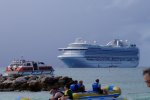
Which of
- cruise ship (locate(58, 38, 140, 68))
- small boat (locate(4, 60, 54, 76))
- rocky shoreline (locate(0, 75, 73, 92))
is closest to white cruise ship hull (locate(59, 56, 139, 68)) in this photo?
cruise ship (locate(58, 38, 140, 68))

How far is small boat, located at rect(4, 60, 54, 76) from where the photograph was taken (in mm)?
51838

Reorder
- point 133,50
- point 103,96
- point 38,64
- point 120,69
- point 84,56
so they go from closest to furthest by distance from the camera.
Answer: point 103,96, point 38,64, point 84,56, point 133,50, point 120,69

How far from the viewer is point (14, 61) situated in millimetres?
56812

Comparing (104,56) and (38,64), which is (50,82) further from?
(104,56)

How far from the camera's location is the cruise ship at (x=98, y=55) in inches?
3957

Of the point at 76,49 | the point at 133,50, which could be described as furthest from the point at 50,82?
the point at 133,50

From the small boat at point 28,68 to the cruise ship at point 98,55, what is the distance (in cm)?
4542

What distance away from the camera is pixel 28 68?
52.8 m

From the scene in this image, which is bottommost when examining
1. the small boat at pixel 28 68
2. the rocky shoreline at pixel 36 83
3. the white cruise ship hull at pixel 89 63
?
the rocky shoreline at pixel 36 83

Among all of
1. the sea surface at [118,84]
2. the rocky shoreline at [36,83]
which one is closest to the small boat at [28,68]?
the sea surface at [118,84]

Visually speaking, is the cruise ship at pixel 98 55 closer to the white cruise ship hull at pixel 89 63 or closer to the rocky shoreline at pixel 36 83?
the white cruise ship hull at pixel 89 63

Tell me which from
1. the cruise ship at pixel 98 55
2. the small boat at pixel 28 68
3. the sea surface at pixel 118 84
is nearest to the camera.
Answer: the sea surface at pixel 118 84

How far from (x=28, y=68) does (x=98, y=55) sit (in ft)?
164

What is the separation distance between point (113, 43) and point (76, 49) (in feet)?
43.5
